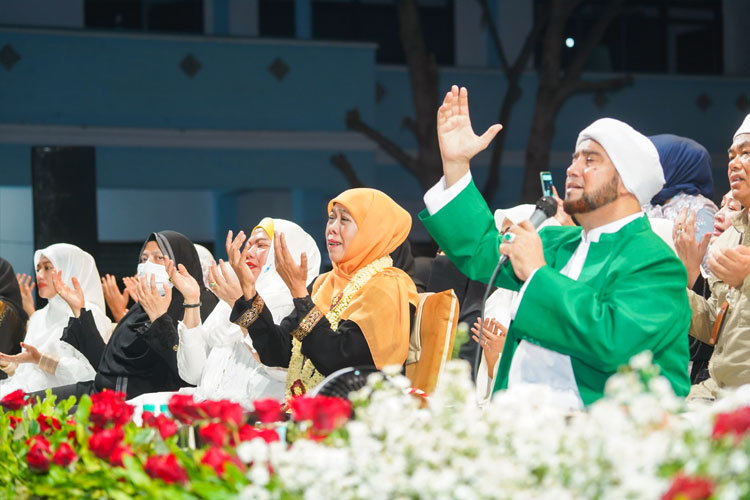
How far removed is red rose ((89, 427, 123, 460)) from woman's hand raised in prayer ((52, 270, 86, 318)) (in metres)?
3.67

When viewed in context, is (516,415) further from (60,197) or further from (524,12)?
(524,12)

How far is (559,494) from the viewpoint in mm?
1637

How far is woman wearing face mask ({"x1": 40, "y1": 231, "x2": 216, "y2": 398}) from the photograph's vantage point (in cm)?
520

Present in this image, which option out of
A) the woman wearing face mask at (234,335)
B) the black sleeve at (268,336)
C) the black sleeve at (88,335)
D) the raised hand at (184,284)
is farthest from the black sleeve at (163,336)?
the black sleeve at (268,336)

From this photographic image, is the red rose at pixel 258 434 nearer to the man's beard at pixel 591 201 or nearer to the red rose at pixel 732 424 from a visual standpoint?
the red rose at pixel 732 424

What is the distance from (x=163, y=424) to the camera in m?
2.39

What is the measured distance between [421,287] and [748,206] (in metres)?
2.19

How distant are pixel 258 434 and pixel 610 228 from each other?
1178 millimetres

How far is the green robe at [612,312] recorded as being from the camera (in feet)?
8.67

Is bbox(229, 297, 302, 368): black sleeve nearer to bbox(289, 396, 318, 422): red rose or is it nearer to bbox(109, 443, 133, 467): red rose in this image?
bbox(109, 443, 133, 467): red rose

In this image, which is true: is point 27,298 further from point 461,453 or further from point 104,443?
point 461,453

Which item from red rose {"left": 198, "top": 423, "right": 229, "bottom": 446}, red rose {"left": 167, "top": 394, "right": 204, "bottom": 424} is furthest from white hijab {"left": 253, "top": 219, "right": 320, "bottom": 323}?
red rose {"left": 198, "top": 423, "right": 229, "bottom": 446}

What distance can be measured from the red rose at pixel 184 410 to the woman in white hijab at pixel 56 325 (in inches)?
139

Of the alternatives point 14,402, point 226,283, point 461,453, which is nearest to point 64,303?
point 226,283
